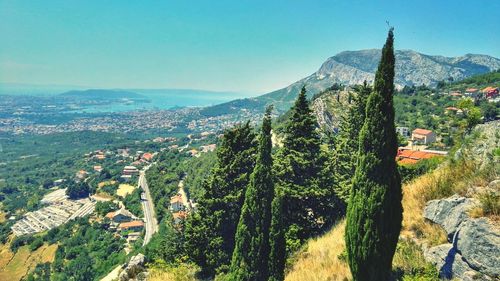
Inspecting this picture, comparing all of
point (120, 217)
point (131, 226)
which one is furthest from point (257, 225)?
point (120, 217)

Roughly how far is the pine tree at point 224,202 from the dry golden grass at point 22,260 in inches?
2042

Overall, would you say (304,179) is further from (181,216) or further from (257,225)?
(181,216)

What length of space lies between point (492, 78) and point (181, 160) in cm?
9139

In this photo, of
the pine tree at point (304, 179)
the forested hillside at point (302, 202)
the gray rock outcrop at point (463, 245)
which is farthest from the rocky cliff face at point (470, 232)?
the pine tree at point (304, 179)

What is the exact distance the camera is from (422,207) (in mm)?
8648

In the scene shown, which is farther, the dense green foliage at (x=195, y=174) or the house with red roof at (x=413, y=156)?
the dense green foliage at (x=195, y=174)

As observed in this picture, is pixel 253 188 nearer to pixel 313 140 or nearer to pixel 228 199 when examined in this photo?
pixel 228 199

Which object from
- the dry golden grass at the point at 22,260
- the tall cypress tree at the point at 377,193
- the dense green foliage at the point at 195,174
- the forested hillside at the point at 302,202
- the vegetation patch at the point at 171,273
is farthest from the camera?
the dense green foliage at the point at 195,174

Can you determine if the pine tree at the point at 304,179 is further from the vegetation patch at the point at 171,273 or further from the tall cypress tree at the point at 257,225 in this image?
the vegetation patch at the point at 171,273

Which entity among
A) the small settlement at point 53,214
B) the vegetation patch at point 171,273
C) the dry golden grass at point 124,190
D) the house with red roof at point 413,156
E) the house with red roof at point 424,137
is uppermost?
the house with red roof at point 413,156

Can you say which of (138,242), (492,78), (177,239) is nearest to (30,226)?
(138,242)

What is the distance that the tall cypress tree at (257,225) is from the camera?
32.4ft

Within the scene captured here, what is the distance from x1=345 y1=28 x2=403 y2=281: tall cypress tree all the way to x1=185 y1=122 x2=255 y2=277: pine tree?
7367mm

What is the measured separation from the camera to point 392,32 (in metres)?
7.44
